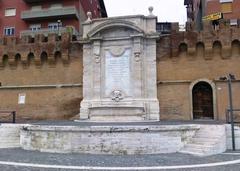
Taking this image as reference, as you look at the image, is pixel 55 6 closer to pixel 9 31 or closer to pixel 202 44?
pixel 9 31

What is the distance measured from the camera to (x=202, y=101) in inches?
877

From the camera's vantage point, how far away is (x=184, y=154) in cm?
1327

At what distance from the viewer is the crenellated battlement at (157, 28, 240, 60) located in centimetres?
2189

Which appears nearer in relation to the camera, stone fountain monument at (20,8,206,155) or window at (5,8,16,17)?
stone fountain monument at (20,8,206,155)

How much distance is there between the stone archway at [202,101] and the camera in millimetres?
22062

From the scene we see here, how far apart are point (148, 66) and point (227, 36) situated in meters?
5.30

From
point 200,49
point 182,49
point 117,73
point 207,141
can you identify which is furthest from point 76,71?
point 207,141

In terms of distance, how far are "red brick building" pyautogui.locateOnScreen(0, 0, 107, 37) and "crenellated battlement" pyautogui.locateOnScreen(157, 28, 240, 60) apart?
40.4 feet

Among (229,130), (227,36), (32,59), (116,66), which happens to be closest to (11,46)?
(32,59)

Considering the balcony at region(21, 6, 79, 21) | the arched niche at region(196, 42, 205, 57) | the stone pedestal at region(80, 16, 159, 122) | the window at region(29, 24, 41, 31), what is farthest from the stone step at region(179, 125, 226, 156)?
the window at region(29, 24, 41, 31)

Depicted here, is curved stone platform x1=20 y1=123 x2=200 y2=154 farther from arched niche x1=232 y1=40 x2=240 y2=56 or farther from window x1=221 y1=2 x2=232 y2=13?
window x1=221 y1=2 x2=232 y2=13

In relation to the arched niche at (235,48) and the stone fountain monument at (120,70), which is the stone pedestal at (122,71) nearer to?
the stone fountain monument at (120,70)

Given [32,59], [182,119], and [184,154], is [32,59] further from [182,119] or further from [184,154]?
[184,154]

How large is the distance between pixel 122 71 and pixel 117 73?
14.2 inches
